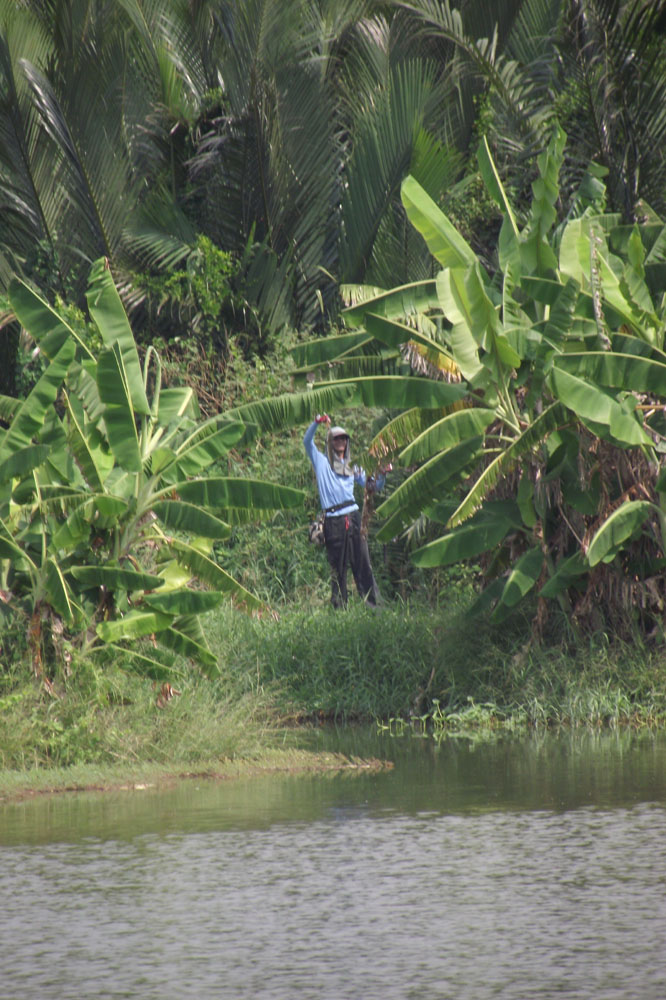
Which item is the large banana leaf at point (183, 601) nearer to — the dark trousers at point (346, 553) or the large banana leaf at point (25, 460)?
the large banana leaf at point (25, 460)

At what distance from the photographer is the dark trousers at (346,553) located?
48.4ft

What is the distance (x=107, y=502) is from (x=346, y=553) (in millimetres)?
5184

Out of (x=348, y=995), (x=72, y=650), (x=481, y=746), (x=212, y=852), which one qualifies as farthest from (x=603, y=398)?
(x=348, y=995)

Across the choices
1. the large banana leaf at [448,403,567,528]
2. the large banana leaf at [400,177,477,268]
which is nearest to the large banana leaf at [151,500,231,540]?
the large banana leaf at [448,403,567,528]

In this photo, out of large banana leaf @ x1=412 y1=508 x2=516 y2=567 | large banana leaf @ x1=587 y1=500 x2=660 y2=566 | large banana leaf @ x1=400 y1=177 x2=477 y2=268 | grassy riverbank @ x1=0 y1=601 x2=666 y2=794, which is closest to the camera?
grassy riverbank @ x1=0 y1=601 x2=666 y2=794

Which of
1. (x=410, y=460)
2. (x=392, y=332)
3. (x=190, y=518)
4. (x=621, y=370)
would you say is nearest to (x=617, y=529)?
(x=621, y=370)

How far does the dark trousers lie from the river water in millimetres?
5568

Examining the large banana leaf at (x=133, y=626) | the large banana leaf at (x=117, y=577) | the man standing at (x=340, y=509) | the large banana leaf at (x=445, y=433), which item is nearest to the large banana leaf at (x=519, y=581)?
the large banana leaf at (x=445, y=433)

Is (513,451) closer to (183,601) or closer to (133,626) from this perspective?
(183,601)

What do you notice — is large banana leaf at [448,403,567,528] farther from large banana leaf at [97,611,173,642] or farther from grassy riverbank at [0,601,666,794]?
large banana leaf at [97,611,173,642]

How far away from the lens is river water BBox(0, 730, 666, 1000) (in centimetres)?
475

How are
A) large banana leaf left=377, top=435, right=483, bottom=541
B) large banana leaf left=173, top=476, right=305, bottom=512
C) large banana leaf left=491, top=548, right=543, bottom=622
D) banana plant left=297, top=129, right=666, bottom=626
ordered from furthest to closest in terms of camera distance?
large banana leaf left=491, top=548, right=543, bottom=622 → large banana leaf left=377, top=435, right=483, bottom=541 → banana plant left=297, top=129, right=666, bottom=626 → large banana leaf left=173, top=476, right=305, bottom=512

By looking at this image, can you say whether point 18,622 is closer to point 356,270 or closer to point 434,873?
point 434,873

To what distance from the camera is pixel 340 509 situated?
14.7 metres
